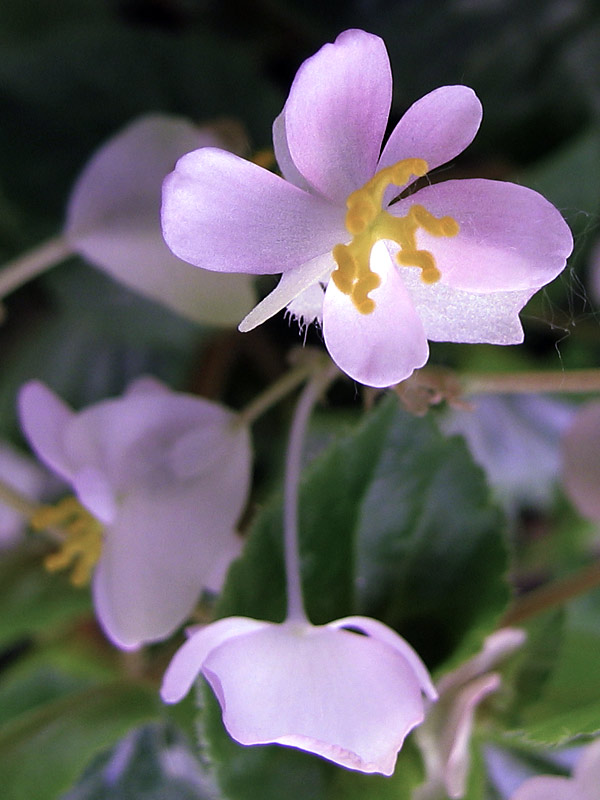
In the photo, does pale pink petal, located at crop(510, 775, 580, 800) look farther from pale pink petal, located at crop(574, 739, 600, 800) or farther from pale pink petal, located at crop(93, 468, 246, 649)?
pale pink petal, located at crop(93, 468, 246, 649)

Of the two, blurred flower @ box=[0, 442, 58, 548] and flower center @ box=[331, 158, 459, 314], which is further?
blurred flower @ box=[0, 442, 58, 548]

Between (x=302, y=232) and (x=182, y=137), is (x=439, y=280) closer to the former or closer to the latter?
(x=302, y=232)

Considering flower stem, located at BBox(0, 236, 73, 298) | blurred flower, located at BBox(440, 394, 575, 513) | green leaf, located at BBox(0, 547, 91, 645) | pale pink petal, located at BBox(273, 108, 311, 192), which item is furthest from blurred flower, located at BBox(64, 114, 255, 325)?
blurred flower, located at BBox(440, 394, 575, 513)

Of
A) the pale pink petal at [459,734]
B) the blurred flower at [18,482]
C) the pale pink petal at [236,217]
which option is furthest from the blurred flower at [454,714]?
the blurred flower at [18,482]

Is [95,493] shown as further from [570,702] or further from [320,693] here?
[570,702]

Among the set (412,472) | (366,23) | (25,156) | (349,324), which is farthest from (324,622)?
(366,23)

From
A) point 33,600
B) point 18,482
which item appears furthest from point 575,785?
point 18,482
